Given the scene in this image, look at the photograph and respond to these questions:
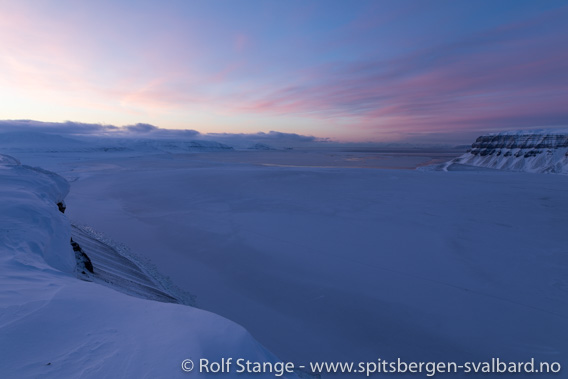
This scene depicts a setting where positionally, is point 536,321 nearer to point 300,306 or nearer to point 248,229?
point 300,306

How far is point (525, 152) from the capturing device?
45094 millimetres

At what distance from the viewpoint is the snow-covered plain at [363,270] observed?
440cm

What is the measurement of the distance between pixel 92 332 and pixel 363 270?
5635 mm

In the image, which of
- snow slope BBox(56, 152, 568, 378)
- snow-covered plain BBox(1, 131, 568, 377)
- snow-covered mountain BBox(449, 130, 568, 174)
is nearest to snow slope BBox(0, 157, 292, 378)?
snow-covered plain BBox(1, 131, 568, 377)

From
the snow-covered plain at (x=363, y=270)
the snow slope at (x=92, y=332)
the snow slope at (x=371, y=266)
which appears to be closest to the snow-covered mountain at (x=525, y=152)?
the snow slope at (x=371, y=266)

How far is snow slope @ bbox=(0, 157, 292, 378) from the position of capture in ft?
6.17

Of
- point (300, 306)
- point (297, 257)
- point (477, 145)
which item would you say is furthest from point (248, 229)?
point (477, 145)

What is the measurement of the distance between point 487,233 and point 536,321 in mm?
4512

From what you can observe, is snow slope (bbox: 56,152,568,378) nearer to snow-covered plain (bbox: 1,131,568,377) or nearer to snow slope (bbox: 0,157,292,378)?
snow-covered plain (bbox: 1,131,568,377)

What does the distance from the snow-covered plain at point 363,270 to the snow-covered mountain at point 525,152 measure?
3655 centimetres

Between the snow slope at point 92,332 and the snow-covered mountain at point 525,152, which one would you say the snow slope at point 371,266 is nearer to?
the snow slope at point 92,332

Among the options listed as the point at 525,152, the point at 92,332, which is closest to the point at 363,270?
the point at 92,332

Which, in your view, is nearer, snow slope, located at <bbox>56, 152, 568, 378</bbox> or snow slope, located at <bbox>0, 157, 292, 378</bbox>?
snow slope, located at <bbox>0, 157, 292, 378</bbox>

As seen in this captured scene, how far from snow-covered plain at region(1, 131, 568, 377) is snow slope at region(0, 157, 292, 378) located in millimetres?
33
